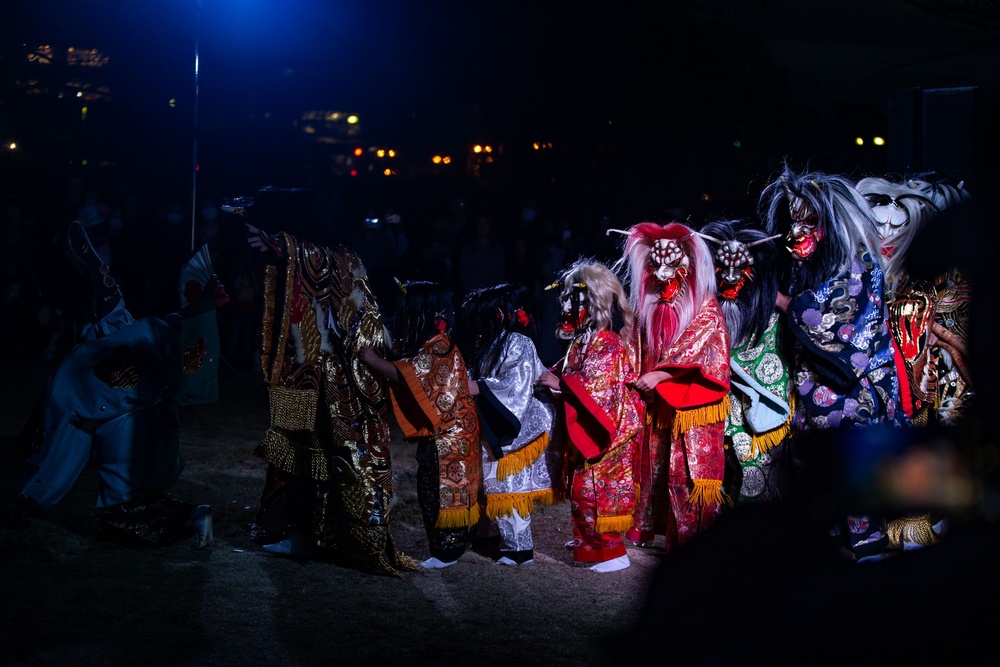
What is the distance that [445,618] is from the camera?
494cm

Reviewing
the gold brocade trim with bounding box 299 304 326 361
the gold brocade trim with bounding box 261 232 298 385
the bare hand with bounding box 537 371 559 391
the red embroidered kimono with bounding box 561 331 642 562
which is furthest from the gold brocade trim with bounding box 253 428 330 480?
the red embroidered kimono with bounding box 561 331 642 562

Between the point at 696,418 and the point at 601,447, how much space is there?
62 centimetres

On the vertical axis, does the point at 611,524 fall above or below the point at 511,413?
below

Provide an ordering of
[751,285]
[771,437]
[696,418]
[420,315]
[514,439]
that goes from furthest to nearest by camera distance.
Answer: [751,285]
[771,437]
[696,418]
[514,439]
[420,315]

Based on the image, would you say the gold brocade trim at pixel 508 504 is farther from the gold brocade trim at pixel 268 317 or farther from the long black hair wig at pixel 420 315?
the gold brocade trim at pixel 268 317

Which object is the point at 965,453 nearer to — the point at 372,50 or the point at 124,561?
the point at 124,561

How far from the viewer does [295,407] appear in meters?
5.77

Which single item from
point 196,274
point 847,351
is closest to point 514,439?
point 847,351

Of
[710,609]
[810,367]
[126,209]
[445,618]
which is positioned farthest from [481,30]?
[710,609]

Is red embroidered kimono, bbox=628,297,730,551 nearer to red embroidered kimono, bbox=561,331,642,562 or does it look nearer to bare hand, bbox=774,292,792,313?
red embroidered kimono, bbox=561,331,642,562

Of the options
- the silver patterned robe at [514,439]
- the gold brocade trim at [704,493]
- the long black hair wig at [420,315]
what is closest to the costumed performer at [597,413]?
the silver patterned robe at [514,439]

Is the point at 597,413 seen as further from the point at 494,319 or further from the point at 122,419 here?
the point at 122,419

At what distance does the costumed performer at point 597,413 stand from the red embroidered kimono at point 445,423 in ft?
1.85

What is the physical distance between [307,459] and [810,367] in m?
2.92
